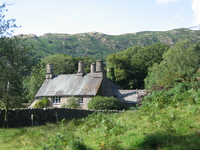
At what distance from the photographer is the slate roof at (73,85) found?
42781mm

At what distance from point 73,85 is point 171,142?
38871 millimetres

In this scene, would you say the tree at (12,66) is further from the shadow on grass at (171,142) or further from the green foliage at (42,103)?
the green foliage at (42,103)

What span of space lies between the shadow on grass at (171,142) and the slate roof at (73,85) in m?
34.5

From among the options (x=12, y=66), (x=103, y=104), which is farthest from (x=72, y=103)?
(x=12, y=66)

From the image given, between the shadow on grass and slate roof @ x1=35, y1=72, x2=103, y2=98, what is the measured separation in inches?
1357

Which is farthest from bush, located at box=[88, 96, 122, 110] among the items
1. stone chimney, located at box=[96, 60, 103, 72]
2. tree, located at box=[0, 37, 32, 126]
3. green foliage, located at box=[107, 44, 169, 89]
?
green foliage, located at box=[107, 44, 169, 89]

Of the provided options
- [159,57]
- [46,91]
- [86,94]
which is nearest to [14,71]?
[86,94]

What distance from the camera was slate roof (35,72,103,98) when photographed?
42781mm

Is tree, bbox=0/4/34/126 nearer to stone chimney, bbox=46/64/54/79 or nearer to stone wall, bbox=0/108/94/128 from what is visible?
stone wall, bbox=0/108/94/128

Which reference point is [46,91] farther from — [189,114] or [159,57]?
[159,57]

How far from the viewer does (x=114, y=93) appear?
45.4 meters

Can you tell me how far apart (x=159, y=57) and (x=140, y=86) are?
13.5 meters

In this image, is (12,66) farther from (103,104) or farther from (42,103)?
(42,103)


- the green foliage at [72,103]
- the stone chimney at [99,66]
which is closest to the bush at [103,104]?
the green foliage at [72,103]
